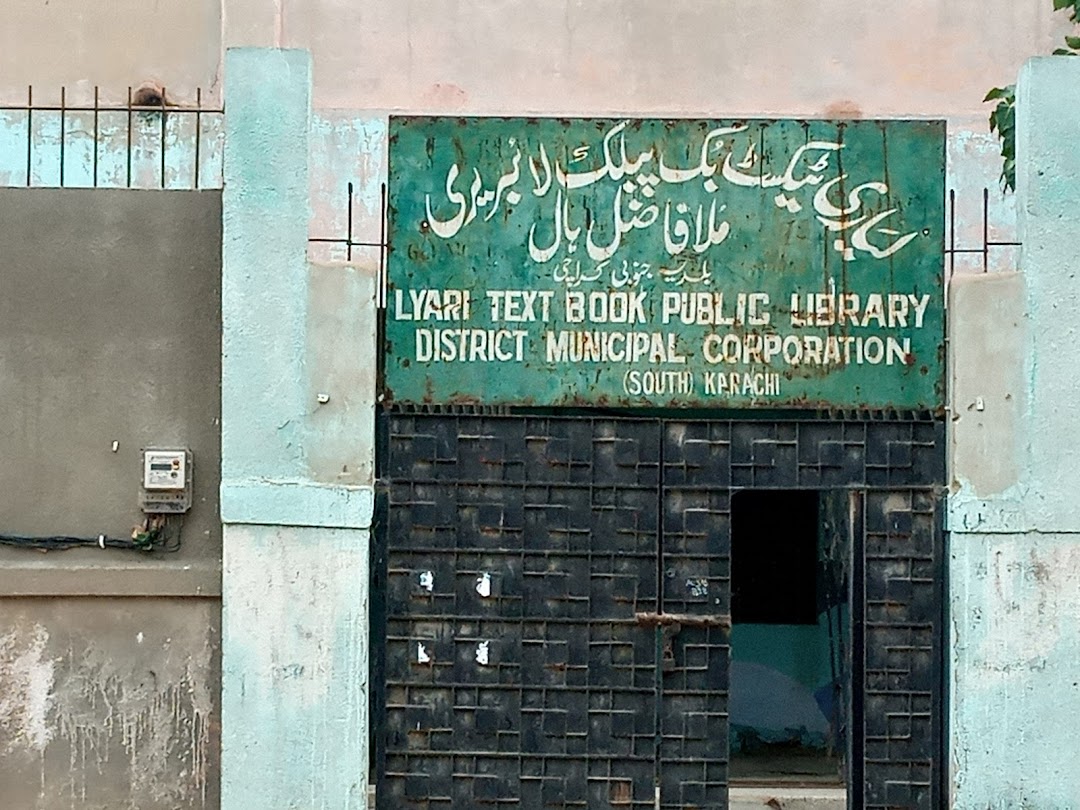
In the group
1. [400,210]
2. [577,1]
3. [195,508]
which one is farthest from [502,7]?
[195,508]

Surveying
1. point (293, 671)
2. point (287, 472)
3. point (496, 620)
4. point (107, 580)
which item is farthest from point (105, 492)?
point (496, 620)

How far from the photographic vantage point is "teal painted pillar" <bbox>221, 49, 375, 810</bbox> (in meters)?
6.46

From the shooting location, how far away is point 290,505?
647 centimetres

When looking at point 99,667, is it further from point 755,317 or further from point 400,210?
point 755,317

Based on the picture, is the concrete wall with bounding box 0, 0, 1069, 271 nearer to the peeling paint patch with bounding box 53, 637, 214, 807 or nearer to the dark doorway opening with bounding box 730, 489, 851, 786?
the dark doorway opening with bounding box 730, 489, 851, 786

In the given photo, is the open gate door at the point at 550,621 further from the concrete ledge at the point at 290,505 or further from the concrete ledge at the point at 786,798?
the concrete ledge at the point at 786,798

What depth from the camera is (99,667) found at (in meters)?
6.57

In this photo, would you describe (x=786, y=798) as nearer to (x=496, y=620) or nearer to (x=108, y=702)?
(x=496, y=620)

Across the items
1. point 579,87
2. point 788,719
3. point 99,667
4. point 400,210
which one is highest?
point 579,87

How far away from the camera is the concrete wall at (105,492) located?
6.55m

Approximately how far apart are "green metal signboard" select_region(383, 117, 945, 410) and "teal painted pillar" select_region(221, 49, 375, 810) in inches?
12.0

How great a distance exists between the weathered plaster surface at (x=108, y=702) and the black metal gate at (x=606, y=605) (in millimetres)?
778

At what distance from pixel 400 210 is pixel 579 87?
483 centimetres

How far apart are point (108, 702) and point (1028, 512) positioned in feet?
12.8
